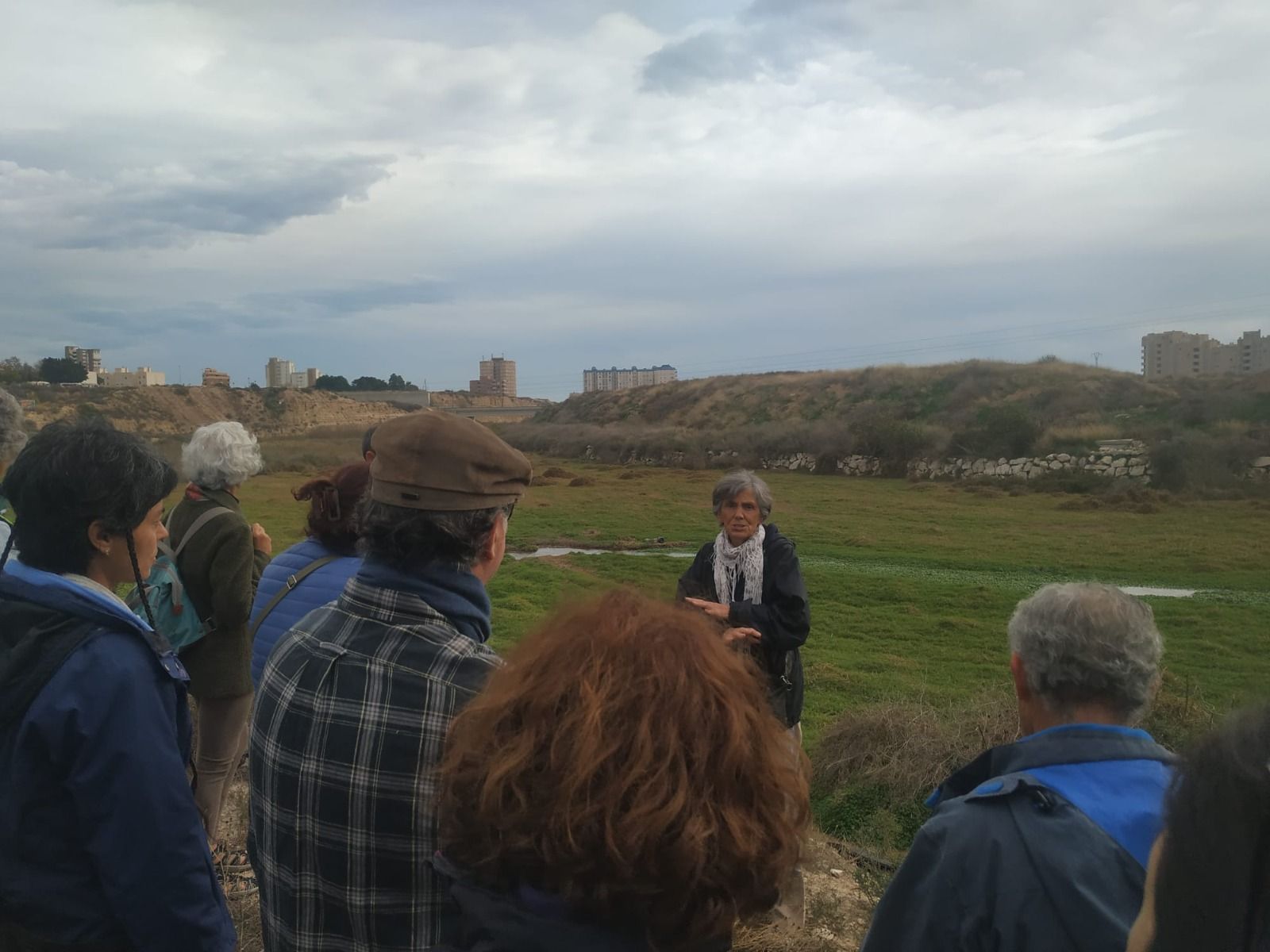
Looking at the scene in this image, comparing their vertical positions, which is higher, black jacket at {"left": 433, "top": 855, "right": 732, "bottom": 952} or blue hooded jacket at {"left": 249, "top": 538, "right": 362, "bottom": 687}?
blue hooded jacket at {"left": 249, "top": 538, "right": 362, "bottom": 687}

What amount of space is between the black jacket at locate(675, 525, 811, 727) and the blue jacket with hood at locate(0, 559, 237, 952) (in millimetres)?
2508

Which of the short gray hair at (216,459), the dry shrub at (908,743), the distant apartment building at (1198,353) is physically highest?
the distant apartment building at (1198,353)

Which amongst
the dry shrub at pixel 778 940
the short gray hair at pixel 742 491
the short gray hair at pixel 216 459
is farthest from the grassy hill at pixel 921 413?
the short gray hair at pixel 216 459

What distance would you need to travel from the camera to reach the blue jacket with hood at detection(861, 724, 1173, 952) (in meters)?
1.68

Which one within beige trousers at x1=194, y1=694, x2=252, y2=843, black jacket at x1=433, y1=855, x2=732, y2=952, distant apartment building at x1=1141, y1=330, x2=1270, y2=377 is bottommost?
beige trousers at x1=194, y1=694, x2=252, y2=843

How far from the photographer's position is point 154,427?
74375 mm

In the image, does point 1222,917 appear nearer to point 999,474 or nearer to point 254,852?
point 254,852

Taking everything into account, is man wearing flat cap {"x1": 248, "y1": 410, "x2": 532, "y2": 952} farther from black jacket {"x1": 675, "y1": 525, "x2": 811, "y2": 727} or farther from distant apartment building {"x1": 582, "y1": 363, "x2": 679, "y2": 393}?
distant apartment building {"x1": 582, "y1": 363, "x2": 679, "y2": 393}

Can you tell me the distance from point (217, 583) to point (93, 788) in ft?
6.76

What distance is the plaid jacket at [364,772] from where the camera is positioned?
5.35 feet

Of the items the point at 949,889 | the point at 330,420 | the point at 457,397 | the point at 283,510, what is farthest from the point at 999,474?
the point at 457,397

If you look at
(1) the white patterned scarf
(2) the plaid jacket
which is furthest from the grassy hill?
(2) the plaid jacket

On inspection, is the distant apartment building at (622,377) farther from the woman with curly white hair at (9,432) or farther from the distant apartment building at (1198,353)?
the woman with curly white hair at (9,432)

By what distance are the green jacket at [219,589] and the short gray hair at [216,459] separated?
7cm
